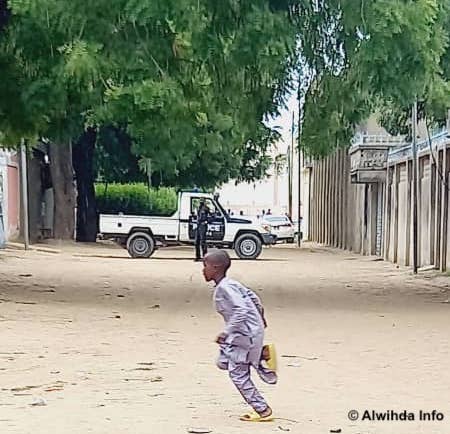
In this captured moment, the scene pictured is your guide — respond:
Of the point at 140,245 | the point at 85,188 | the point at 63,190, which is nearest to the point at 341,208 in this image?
the point at 85,188

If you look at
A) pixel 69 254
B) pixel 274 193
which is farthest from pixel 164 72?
pixel 274 193

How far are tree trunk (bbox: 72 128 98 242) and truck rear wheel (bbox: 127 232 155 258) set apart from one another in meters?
10.1

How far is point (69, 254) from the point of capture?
113ft

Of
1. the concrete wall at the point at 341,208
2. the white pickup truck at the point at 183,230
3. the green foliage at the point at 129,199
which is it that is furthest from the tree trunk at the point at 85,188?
the concrete wall at the point at 341,208

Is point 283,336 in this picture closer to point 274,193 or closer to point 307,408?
point 307,408

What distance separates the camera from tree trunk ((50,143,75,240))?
40938mm

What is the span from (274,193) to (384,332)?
9581 centimetres

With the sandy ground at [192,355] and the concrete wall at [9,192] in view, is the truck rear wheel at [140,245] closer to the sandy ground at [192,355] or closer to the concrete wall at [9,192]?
the concrete wall at [9,192]

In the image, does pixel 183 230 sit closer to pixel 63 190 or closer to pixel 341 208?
pixel 63 190

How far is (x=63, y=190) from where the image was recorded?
41.1 m

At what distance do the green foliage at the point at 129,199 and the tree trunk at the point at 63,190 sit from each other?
33.7 feet

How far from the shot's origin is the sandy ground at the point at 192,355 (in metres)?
8.27

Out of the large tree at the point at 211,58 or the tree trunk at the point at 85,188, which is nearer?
the large tree at the point at 211,58

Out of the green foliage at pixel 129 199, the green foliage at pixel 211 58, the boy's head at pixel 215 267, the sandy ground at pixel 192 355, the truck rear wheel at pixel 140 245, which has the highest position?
the green foliage at pixel 211 58
